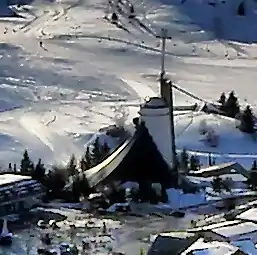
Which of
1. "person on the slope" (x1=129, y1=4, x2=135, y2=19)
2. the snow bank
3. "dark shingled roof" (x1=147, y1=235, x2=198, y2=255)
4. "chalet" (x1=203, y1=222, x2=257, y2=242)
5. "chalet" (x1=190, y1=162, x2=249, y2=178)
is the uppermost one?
"person on the slope" (x1=129, y1=4, x2=135, y2=19)

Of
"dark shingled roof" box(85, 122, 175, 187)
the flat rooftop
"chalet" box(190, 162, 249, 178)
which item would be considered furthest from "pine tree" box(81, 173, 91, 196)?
"chalet" box(190, 162, 249, 178)

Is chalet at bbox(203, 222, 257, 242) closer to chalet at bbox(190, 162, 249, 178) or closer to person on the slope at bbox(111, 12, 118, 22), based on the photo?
chalet at bbox(190, 162, 249, 178)

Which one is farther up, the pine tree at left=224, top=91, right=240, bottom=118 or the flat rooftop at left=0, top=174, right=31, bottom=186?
the flat rooftop at left=0, top=174, right=31, bottom=186

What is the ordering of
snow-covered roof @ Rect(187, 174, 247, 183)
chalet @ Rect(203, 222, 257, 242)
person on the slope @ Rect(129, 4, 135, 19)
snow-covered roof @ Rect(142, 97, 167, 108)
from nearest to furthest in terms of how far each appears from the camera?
chalet @ Rect(203, 222, 257, 242), snow-covered roof @ Rect(187, 174, 247, 183), snow-covered roof @ Rect(142, 97, 167, 108), person on the slope @ Rect(129, 4, 135, 19)

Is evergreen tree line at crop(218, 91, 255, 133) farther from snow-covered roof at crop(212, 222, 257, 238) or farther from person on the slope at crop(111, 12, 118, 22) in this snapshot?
person on the slope at crop(111, 12, 118, 22)

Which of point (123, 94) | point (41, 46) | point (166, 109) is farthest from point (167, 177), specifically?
point (41, 46)

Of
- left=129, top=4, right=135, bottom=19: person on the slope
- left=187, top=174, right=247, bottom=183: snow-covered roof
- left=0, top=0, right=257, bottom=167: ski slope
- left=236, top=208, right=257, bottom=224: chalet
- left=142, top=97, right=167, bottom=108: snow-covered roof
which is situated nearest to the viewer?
left=236, top=208, right=257, bottom=224: chalet

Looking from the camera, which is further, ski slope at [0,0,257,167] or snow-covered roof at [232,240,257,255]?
ski slope at [0,0,257,167]
